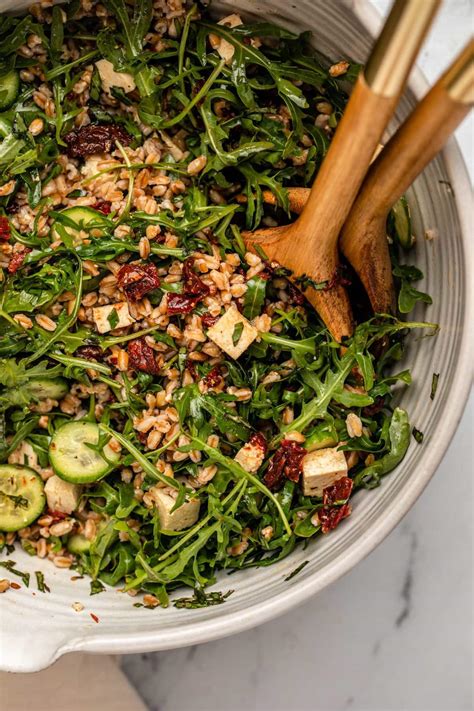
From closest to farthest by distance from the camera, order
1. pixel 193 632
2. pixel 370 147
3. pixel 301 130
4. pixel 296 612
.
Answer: pixel 370 147, pixel 193 632, pixel 301 130, pixel 296 612

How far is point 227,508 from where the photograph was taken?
1.75 metres

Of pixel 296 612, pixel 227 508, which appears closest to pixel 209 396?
pixel 227 508

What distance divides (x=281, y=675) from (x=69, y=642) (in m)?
0.86

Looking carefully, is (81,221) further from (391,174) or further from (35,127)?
(391,174)

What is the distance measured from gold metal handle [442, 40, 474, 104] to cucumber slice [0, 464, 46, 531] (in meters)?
1.24

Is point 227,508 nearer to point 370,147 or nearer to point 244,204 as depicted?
point 244,204

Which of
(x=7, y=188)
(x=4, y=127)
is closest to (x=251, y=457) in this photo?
(x=7, y=188)

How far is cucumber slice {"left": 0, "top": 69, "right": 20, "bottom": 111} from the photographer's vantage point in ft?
5.80

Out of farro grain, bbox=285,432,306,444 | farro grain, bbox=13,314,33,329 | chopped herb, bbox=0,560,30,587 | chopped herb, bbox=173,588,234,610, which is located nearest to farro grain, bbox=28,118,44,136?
farro grain, bbox=13,314,33,329

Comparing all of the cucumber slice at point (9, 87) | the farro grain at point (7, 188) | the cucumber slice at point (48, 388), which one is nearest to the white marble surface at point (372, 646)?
the cucumber slice at point (48, 388)

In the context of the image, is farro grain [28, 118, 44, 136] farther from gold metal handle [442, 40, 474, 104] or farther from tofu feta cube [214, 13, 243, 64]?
gold metal handle [442, 40, 474, 104]

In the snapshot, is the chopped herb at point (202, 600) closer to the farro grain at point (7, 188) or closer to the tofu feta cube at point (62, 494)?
the tofu feta cube at point (62, 494)

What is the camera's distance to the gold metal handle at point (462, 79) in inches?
A: 46.7

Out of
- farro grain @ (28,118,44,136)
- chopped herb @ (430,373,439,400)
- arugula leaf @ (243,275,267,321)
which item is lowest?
arugula leaf @ (243,275,267,321)
